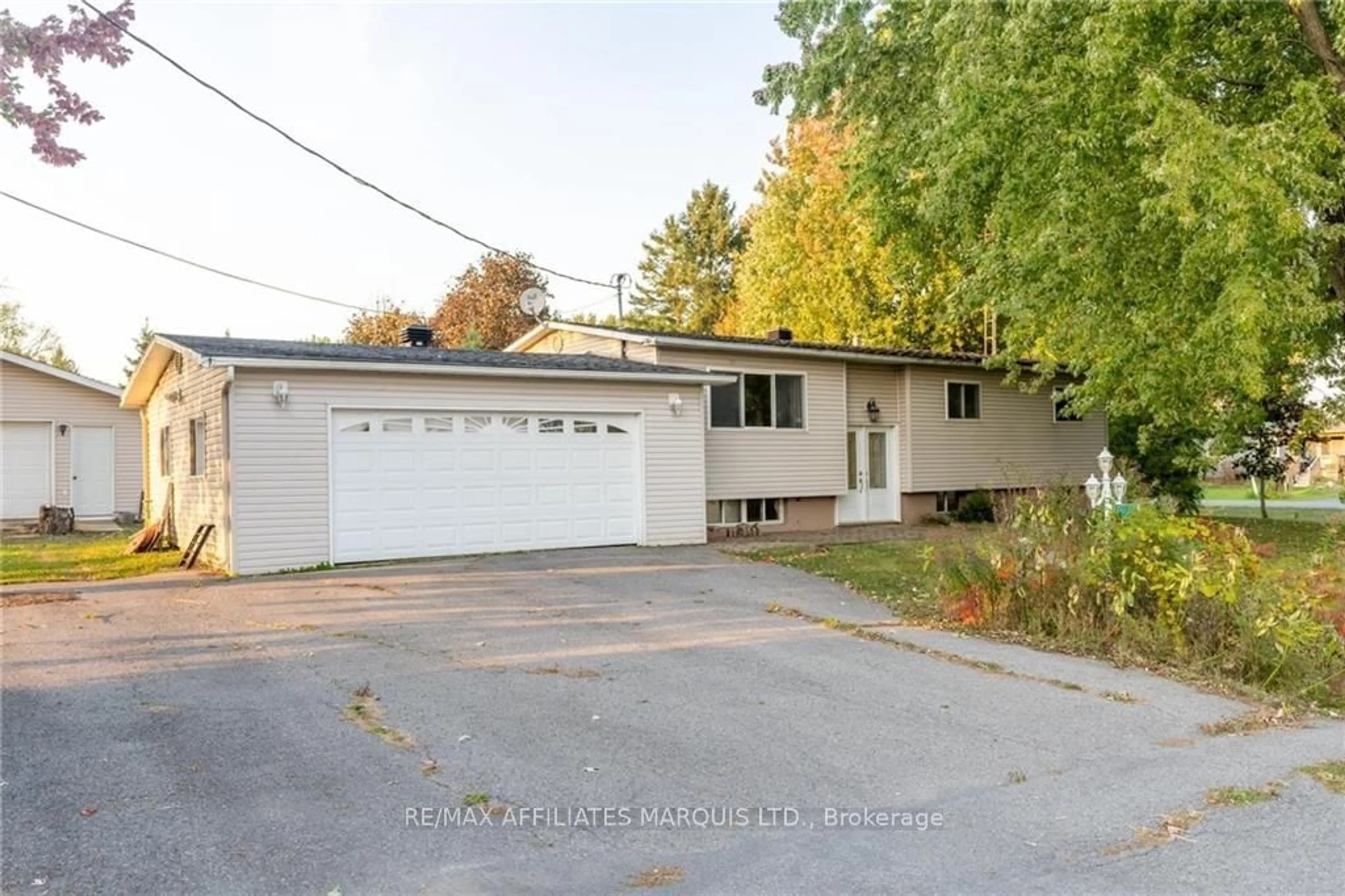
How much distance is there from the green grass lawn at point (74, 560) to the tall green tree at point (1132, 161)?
12.7 m

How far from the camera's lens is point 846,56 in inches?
590

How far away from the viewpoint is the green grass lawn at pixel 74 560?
39.4 feet

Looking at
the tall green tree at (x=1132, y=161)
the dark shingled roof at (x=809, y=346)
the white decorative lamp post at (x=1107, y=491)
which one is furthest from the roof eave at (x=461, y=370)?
the white decorative lamp post at (x=1107, y=491)

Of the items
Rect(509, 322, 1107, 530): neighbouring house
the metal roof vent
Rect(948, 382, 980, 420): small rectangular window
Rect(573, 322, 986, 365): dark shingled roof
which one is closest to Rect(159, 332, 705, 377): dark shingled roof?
Rect(573, 322, 986, 365): dark shingled roof

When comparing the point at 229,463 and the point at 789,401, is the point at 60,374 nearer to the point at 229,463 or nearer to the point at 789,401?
the point at 229,463

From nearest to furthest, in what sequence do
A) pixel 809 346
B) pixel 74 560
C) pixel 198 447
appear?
pixel 198 447, pixel 74 560, pixel 809 346

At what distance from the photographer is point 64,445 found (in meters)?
20.7

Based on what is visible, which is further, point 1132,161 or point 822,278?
point 822,278

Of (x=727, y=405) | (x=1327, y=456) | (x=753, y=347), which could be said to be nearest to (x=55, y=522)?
(x=727, y=405)

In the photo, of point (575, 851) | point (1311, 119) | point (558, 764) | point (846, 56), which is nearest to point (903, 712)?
point (558, 764)

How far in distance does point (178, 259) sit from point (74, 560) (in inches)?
341

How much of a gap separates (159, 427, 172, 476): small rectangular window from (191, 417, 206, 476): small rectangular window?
2.16 meters

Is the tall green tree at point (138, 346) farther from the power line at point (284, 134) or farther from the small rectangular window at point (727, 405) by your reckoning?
the small rectangular window at point (727, 405)

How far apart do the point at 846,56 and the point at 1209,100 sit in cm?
550
